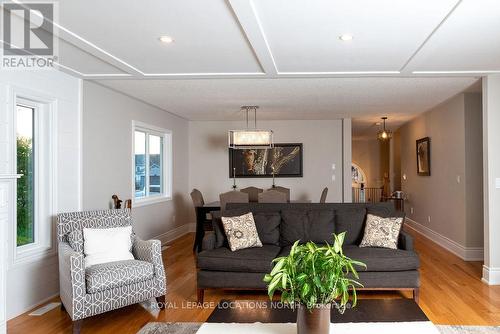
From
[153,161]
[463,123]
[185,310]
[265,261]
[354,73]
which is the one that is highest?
[354,73]

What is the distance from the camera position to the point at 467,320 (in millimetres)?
3299

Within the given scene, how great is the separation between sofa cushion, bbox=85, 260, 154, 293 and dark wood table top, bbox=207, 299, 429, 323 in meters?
1.07

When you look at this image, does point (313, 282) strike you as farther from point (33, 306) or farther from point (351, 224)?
point (33, 306)

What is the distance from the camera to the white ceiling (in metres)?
2.60

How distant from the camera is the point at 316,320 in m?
1.92

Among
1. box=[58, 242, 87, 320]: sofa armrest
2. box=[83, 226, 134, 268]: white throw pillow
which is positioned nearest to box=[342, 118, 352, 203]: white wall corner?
box=[83, 226, 134, 268]: white throw pillow

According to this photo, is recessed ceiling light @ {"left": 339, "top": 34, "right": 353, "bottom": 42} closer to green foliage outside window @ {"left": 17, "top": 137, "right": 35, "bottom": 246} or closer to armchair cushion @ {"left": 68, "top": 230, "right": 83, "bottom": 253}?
armchair cushion @ {"left": 68, "top": 230, "right": 83, "bottom": 253}

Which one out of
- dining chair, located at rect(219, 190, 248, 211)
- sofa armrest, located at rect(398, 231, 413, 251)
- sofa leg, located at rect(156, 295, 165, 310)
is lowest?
sofa leg, located at rect(156, 295, 165, 310)

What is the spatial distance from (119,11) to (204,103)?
3.50 metres

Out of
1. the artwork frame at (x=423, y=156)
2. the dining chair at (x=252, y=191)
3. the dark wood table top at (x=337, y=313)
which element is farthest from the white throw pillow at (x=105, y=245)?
the artwork frame at (x=423, y=156)

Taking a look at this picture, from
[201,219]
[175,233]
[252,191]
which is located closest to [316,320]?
[201,219]

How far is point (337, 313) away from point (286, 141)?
19.4 ft

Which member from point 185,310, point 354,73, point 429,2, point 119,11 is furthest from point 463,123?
point 119,11

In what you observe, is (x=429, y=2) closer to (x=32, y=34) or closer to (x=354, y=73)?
(x=354, y=73)
